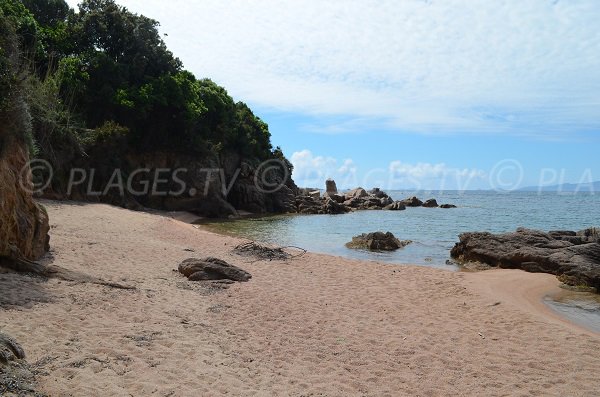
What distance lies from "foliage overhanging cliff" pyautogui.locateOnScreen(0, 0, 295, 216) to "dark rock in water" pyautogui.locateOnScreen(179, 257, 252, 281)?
1514 cm

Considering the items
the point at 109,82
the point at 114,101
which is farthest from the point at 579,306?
the point at 109,82

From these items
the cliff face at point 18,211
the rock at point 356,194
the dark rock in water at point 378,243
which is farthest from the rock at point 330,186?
the cliff face at point 18,211

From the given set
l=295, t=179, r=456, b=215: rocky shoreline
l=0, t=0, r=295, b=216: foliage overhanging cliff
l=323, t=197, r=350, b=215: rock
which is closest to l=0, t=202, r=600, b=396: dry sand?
l=0, t=0, r=295, b=216: foliage overhanging cliff

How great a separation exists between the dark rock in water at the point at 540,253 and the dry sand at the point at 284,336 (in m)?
2.84

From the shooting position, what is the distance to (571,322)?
10094 millimetres

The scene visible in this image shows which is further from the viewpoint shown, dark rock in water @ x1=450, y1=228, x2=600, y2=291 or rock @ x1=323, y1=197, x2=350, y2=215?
rock @ x1=323, y1=197, x2=350, y2=215

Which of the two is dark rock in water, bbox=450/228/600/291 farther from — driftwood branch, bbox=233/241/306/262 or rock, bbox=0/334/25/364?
rock, bbox=0/334/25/364

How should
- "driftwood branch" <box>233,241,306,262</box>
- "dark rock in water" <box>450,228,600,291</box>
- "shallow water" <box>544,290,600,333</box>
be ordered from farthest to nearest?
"driftwood branch" <box>233,241,306,262</box> → "dark rock in water" <box>450,228,600,291</box> → "shallow water" <box>544,290,600,333</box>

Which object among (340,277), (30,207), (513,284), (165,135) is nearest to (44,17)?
(165,135)

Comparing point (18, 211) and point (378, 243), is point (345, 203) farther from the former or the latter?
point (18, 211)

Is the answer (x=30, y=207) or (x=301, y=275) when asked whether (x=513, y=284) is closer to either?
(x=301, y=275)

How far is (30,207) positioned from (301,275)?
690 cm

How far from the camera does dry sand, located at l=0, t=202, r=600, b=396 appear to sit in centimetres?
571

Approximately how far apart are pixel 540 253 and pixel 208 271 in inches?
446
